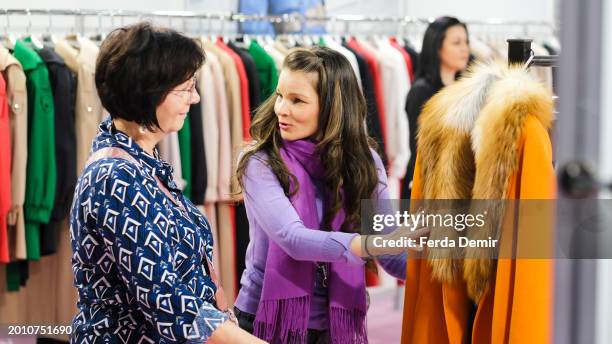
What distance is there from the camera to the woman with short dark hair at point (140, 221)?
1579mm

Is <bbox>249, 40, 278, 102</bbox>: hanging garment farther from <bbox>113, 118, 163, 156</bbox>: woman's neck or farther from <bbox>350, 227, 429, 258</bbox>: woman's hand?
<bbox>350, 227, 429, 258</bbox>: woman's hand

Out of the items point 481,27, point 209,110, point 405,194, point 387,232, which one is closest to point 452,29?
point 405,194

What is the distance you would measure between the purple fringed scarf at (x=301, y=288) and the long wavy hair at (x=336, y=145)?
0.08 ft

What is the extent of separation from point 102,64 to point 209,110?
213 centimetres

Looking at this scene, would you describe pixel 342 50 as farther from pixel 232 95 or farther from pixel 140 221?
pixel 140 221

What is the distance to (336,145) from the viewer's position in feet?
6.46

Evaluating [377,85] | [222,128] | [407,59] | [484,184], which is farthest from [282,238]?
[407,59]

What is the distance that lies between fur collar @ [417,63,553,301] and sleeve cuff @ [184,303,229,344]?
0.45 metres

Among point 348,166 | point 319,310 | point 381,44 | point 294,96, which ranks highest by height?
point 381,44

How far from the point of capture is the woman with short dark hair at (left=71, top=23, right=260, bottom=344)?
1579mm

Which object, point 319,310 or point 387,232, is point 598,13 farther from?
point 319,310

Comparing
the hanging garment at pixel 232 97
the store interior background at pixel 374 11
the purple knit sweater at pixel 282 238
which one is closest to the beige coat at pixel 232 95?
the hanging garment at pixel 232 97

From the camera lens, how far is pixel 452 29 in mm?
4219

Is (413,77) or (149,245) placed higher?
(413,77)
